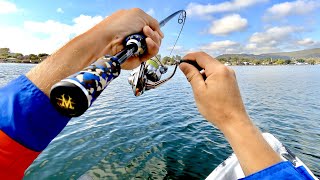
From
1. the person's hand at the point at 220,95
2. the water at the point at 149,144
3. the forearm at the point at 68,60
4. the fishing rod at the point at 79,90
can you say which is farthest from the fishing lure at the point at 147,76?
the water at the point at 149,144

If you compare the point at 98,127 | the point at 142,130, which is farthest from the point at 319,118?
the point at 98,127

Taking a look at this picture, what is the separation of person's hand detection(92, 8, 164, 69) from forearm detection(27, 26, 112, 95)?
0.22 feet

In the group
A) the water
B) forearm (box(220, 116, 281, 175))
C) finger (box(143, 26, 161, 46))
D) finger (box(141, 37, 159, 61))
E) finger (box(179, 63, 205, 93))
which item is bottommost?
the water

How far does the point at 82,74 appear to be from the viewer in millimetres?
1265

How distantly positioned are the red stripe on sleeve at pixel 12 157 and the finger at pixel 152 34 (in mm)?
1521

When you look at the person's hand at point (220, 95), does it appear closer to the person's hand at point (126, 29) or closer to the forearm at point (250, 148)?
the forearm at point (250, 148)

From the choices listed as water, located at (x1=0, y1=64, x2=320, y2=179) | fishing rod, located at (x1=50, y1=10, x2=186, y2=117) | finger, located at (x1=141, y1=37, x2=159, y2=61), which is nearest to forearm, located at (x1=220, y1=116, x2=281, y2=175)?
fishing rod, located at (x1=50, y1=10, x2=186, y2=117)

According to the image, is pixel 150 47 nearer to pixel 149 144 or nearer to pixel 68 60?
pixel 68 60

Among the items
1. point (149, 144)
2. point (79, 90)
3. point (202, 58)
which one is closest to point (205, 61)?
point (202, 58)

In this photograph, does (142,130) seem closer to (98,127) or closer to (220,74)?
(98,127)

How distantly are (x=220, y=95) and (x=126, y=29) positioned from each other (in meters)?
1.23

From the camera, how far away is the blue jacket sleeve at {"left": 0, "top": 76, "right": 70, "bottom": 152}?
154 cm

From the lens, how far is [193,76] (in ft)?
6.14

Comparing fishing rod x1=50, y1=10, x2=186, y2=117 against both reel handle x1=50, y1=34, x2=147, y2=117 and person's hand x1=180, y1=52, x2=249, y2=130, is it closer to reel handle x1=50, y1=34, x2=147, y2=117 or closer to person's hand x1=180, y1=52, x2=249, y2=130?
reel handle x1=50, y1=34, x2=147, y2=117
